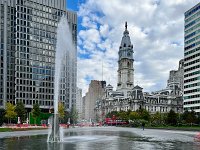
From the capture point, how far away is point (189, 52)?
551ft

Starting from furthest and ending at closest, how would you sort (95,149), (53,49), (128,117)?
1. (128,117)
2. (53,49)
3. (95,149)

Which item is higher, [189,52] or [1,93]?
[189,52]

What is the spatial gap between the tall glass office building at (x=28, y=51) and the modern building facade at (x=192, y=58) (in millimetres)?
64297

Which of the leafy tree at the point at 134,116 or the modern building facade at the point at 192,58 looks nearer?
the modern building facade at the point at 192,58

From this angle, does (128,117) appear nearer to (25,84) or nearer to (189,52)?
(189,52)

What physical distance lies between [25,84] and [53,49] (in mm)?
23064

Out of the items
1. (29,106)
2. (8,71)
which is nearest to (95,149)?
(29,106)

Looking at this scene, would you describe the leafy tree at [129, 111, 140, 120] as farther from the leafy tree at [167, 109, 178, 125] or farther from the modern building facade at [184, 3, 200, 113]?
the leafy tree at [167, 109, 178, 125]

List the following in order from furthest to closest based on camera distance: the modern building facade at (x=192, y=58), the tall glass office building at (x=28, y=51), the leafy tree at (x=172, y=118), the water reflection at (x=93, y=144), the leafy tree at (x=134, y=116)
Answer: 1. the leafy tree at (x=134, y=116)
2. the modern building facade at (x=192, y=58)
3. the tall glass office building at (x=28, y=51)
4. the leafy tree at (x=172, y=118)
5. the water reflection at (x=93, y=144)

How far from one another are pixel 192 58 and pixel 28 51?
82548 mm

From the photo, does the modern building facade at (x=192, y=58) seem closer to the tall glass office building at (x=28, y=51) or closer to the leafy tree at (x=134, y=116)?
the leafy tree at (x=134, y=116)

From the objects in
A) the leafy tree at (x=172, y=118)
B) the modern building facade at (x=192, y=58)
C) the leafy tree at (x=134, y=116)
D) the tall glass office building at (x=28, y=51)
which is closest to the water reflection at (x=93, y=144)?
the leafy tree at (x=172, y=118)

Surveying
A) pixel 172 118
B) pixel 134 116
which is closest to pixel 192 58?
pixel 134 116

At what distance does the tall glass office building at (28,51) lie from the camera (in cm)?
15175
